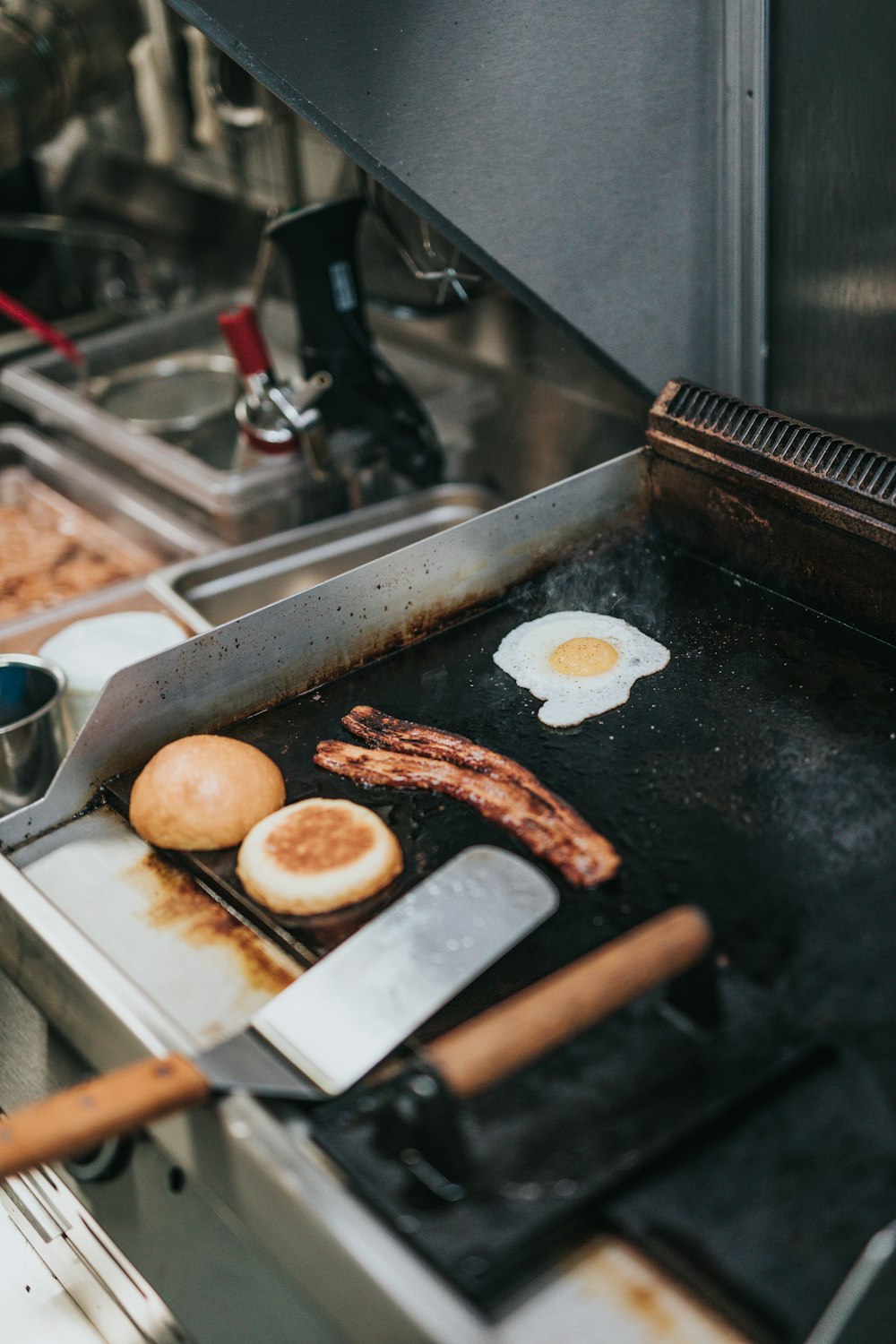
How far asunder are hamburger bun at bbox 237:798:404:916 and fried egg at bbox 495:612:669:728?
37cm

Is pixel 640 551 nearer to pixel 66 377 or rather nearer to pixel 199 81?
pixel 66 377

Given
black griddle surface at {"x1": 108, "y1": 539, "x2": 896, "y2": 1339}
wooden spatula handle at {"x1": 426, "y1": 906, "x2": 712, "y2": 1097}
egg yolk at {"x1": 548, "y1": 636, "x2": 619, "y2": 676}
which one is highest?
wooden spatula handle at {"x1": 426, "y1": 906, "x2": 712, "y2": 1097}

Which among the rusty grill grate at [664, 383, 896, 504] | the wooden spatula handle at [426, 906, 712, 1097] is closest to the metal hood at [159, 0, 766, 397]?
the rusty grill grate at [664, 383, 896, 504]

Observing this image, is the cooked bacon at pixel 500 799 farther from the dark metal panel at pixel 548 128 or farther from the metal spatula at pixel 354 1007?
the dark metal panel at pixel 548 128

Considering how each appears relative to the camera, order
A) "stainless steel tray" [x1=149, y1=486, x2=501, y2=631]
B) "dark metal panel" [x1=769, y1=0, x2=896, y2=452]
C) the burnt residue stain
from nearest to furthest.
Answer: the burnt residue stain
"dark metal panel" [x1=769, y1=0, x2=896, y2=452]
"stainless steel tray" [x1=149, y1=486, x2=501, y2=631]

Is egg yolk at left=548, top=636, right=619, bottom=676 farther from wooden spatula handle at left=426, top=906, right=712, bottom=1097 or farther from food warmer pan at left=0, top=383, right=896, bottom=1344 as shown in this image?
wooden spatula handle at left=426, top=906, right=712, bottom=1097

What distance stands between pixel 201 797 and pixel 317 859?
0.20 metres

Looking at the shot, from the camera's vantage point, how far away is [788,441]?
2012 mm

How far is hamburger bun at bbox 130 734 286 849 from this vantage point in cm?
171

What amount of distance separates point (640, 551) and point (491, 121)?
0.73 meters

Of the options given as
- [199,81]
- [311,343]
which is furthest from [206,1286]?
[199,81]

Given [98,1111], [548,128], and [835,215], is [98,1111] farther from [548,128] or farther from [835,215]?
[835,215]

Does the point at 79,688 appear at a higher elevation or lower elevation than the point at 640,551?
lower

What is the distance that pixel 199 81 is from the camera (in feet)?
12.1
